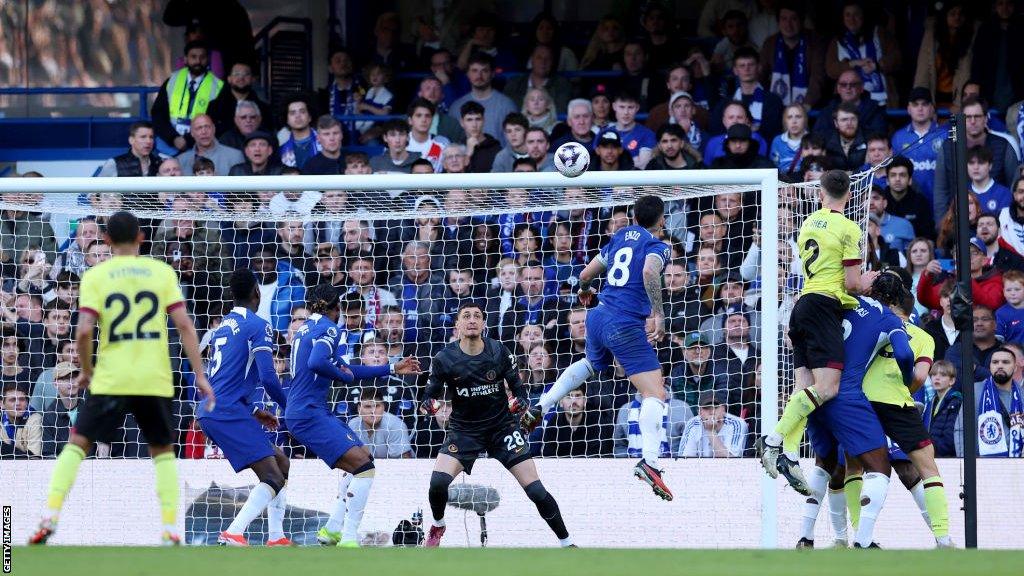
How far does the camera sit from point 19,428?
40.1 feet

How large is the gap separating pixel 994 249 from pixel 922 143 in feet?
4.07

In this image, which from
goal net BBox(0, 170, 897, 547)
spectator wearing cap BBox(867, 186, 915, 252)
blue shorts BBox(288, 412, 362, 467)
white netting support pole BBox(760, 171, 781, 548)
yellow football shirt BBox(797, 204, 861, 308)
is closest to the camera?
yellow football shirt BBox(797, 204, 861, 308)

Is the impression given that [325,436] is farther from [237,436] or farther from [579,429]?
[579,429]

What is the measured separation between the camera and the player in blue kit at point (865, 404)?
389 inches

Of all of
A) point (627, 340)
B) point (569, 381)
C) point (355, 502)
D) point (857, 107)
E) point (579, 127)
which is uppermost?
point (857, 107)

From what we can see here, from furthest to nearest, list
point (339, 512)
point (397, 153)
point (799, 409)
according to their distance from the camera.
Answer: point (397, 153), point (339, 512), point (799, 409)

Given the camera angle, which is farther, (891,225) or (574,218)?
(574,218)

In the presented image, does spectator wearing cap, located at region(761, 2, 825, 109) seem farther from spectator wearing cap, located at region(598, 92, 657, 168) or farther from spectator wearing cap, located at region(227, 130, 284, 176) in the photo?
spectator wearing cap, located at region(227, 130, 284, 176)

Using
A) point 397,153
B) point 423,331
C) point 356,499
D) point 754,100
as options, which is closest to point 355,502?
point 356,499

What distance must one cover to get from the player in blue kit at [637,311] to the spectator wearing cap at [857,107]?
4.07m

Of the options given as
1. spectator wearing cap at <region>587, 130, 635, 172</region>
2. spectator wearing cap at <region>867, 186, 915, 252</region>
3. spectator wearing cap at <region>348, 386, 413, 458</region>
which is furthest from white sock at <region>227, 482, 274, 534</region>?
spectator wearing cap at <region>867, 186, 915, 252</region>

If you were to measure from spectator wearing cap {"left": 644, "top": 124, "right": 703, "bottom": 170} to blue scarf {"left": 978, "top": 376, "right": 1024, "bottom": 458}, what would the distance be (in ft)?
11.6

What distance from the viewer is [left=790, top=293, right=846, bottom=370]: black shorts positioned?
9.72 m

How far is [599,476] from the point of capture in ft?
38.0
